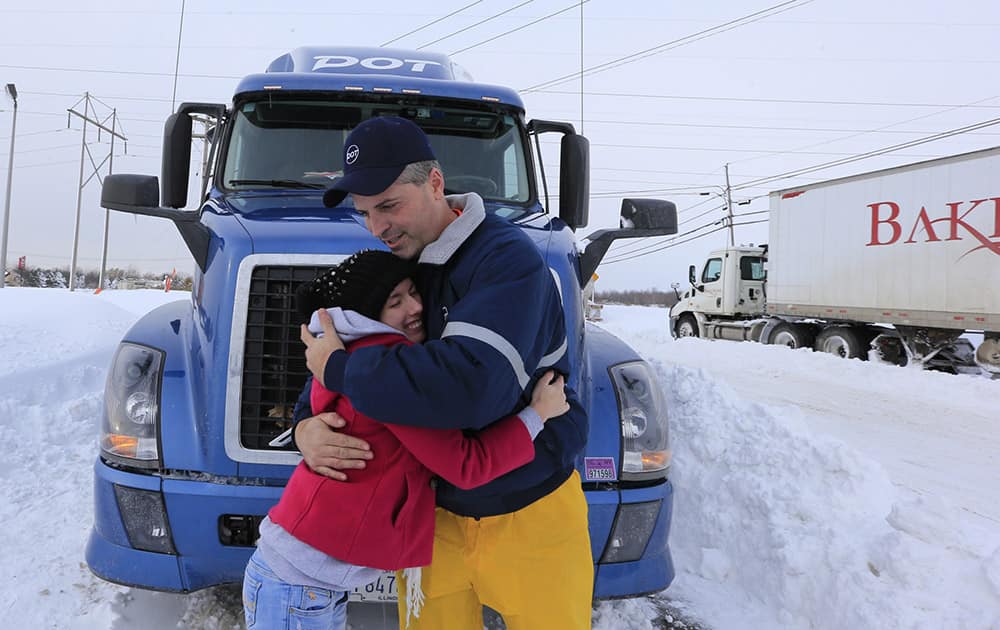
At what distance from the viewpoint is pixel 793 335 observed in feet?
55.0

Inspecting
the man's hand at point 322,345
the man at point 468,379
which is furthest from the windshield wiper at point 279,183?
the man's hand at point 322,345

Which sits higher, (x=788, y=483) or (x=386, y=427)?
(x=386, y=427)

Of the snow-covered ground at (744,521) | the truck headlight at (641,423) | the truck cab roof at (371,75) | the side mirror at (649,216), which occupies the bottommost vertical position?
the snow-covered ground at (744,521)

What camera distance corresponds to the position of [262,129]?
12.4 ft

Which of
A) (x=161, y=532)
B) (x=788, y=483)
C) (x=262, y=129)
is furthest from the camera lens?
(x=788, y=483)

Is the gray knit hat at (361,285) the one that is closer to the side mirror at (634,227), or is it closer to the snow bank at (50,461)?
the side mirror at (634,227)

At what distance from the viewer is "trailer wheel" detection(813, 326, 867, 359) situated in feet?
49.9

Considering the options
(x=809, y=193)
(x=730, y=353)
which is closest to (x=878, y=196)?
(x=809, y=193)

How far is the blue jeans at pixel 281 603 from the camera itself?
1677mm

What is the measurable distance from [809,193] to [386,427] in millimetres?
16581

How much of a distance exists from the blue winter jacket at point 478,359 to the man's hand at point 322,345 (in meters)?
0.03

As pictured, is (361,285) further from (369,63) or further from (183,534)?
(369,63)

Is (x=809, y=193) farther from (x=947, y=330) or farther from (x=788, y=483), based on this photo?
(x=788, y=483)

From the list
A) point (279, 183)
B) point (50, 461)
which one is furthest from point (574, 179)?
point (50, 461)
